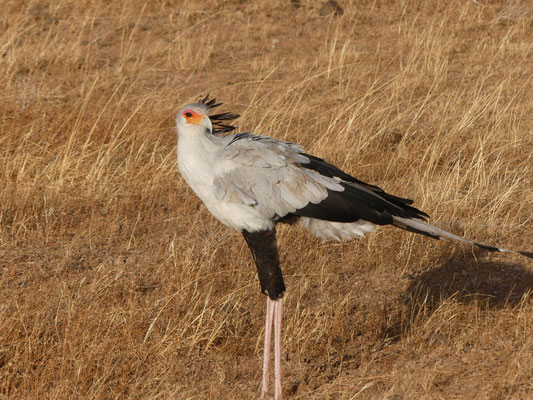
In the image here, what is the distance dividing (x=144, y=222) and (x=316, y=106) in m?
2.67

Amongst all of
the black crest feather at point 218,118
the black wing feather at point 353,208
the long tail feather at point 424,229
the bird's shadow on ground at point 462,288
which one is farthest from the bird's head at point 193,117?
the bird's shadow on ground at point 462,288

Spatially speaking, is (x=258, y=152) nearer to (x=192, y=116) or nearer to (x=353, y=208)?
(x=192, y=116)

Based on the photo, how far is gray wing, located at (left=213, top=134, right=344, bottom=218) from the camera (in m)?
3.67

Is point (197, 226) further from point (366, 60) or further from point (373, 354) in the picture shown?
point (366, 60)

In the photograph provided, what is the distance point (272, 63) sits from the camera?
8.80 m

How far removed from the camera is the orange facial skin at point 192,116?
377cm

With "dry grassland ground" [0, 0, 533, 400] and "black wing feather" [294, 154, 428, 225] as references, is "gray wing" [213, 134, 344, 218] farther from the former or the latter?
"dry grassland ground" [0, 0, 533, 400]

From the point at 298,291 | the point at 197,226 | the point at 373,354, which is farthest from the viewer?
the point at 197,226

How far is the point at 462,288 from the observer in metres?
4.59

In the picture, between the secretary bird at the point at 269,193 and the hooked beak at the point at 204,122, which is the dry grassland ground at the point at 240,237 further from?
the hooked beak at the point at 204,122

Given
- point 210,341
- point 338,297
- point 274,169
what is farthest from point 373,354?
point 274,169

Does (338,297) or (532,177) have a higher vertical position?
(532,177)

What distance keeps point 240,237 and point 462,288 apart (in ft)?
5.08

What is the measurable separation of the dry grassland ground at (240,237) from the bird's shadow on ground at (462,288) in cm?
1
